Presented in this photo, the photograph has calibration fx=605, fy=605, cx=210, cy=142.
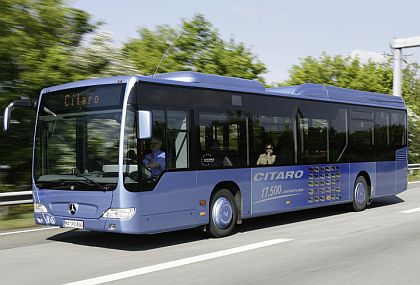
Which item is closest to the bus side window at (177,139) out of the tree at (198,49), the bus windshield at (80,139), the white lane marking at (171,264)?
the bus windshield at (80,139)

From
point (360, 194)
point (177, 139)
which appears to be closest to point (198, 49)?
point (360, 194)

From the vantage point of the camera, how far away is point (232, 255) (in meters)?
8.76

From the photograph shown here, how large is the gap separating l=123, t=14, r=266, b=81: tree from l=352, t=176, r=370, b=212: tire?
12253 millimetres

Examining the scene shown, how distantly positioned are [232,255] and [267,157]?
11.3 ft

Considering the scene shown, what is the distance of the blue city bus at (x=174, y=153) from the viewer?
29.5 ft

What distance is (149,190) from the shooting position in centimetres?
915

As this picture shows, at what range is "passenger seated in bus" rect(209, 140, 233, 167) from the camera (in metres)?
10.5

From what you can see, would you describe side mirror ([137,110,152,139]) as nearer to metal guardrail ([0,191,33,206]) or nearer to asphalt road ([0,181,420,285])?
asphalt road ([0,181,420,285])

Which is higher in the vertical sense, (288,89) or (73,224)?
(288,89)

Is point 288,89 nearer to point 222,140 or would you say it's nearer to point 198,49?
point 222,140

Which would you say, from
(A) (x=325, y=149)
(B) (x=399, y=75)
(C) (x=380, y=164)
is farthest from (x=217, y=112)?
(B) (x=399, y=75)

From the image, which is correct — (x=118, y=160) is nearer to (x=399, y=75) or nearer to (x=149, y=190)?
(x=149, y=190)

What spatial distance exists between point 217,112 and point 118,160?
252 centimetres

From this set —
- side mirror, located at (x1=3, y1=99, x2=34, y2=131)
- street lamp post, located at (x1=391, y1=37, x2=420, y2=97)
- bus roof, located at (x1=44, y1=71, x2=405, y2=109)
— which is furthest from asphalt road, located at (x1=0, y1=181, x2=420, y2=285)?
street lamp post, located at (x1=391, y1=37, x2=420, y2=97)
